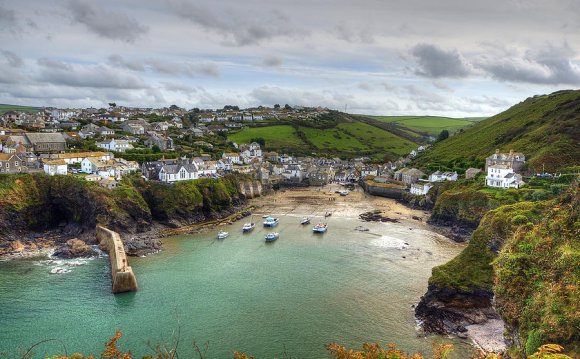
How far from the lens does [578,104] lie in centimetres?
10688

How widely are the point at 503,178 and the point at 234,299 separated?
54991mm

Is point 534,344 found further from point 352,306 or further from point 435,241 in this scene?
point 435,241

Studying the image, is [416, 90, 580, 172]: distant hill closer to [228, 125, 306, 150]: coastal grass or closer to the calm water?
the calm water

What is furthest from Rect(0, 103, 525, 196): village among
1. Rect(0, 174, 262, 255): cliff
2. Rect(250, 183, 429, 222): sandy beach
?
Rect(250, 183, 429, 222): sandy beach

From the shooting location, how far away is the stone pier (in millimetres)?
40469

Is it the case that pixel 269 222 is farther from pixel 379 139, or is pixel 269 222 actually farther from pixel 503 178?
pixel 379 139

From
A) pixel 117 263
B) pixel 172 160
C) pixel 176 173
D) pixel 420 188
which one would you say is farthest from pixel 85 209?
pixel 420 188

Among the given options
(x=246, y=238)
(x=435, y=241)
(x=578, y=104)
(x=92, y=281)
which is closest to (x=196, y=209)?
(x=246, y=238)

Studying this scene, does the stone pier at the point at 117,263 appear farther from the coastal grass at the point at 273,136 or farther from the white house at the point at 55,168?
the coastal grass at the point at 273,136

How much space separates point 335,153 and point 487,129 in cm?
5259

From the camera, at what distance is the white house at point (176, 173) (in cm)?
7700

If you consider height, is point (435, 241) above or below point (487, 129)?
below

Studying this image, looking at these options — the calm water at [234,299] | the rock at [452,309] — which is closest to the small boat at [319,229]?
the calm water at [234,299]

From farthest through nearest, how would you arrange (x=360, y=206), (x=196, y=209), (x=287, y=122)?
(x=287, y=122) → (x=360, y=206) → (x=196, y=209)
